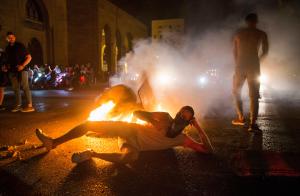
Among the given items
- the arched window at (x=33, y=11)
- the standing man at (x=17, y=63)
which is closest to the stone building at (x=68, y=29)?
the arched window at (x=33, y=11)

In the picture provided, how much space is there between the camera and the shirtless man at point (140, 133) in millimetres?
3869

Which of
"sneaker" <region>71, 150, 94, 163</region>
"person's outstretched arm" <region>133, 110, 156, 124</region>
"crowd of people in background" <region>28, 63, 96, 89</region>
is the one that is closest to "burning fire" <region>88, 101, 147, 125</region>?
"person's outstretched arm" <region>133, 110, 156, 124</region>

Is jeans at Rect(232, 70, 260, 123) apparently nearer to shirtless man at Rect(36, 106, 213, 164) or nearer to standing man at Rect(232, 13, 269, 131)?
standing man at Rect(232, 13, 269, 131)

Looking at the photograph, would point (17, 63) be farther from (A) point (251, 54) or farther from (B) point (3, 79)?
(A) point (251, 54)

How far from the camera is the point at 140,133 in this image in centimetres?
404

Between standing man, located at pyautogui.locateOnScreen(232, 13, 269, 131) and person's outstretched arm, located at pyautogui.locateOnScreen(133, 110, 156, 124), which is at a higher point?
standing man, located at pyautogui.locateOnScreen(232, 13, 269, 131)

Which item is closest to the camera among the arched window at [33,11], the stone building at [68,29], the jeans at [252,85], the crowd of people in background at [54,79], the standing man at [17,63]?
the jeans at [252,85]

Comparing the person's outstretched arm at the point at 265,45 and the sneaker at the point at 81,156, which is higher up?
the person's outstretched arm at the point at 265,45

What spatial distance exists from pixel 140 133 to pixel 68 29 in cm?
2668

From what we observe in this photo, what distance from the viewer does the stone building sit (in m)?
21.0

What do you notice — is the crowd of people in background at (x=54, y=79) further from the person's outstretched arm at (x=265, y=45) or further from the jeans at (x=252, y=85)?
the person's outstretched arm at (x=265, y=45)

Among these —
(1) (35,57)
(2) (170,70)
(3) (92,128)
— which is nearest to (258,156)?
(3) (92,128)

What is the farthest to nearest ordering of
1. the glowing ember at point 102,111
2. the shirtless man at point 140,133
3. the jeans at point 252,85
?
1. the jeans at point 252,85
2. the glowing ember at point 102,111
3. the shirtless man at point 140,133

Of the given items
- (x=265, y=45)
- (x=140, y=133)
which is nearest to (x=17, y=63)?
(x=140, y=133)
